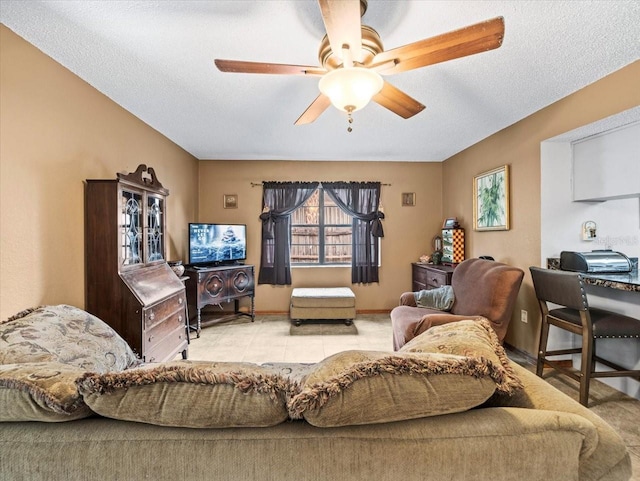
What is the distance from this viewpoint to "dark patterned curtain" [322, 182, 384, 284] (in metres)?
5.04

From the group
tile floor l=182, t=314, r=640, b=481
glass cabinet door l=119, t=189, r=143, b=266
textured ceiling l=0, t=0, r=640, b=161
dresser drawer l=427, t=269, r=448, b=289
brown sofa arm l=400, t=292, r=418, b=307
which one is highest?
textured ceiling l=0, t=0, r=640, b=161

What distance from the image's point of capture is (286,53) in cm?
206

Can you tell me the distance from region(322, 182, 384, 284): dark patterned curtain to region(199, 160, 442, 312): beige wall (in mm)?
131

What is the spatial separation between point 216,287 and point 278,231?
129cm

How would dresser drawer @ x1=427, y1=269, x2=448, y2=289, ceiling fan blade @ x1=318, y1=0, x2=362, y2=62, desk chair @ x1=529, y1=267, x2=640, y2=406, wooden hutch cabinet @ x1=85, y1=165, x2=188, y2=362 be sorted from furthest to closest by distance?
dresser drawer @ x1=427, y1=269, x2=448, y2=289 → wooden hutch cabinet @ x1=85, y1=165, x2=188, y2=362 → desk chair @ x1=529, y1=267, x2=640, y2=406 → ceiling fan blade @ x1=318, y1=0, x2=362, y2=62

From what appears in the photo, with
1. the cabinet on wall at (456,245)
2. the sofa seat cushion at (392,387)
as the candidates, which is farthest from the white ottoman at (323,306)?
the sofa seat cushion at (392,387)

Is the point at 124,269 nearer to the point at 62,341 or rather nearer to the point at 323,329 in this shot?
the point at 62,341

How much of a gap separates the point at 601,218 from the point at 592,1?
2046 mm

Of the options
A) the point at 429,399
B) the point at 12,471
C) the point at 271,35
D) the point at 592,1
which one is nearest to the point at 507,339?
the point at 592,1

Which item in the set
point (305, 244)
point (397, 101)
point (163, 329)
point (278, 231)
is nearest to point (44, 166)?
point (163, 329)

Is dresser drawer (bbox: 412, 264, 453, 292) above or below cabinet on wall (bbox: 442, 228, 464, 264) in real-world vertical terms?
below

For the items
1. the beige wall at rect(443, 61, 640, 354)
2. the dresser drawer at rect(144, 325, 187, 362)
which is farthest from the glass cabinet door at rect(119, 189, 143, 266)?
the beige wall at rect(443, 61, 640, 354)

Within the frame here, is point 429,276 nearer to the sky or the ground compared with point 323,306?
nearer to the sky

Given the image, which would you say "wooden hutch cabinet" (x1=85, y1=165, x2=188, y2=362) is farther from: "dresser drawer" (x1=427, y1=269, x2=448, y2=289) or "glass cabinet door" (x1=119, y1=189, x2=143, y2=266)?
"dresser drawer" (x1=427, y1=269, x2=448, y2=289)
